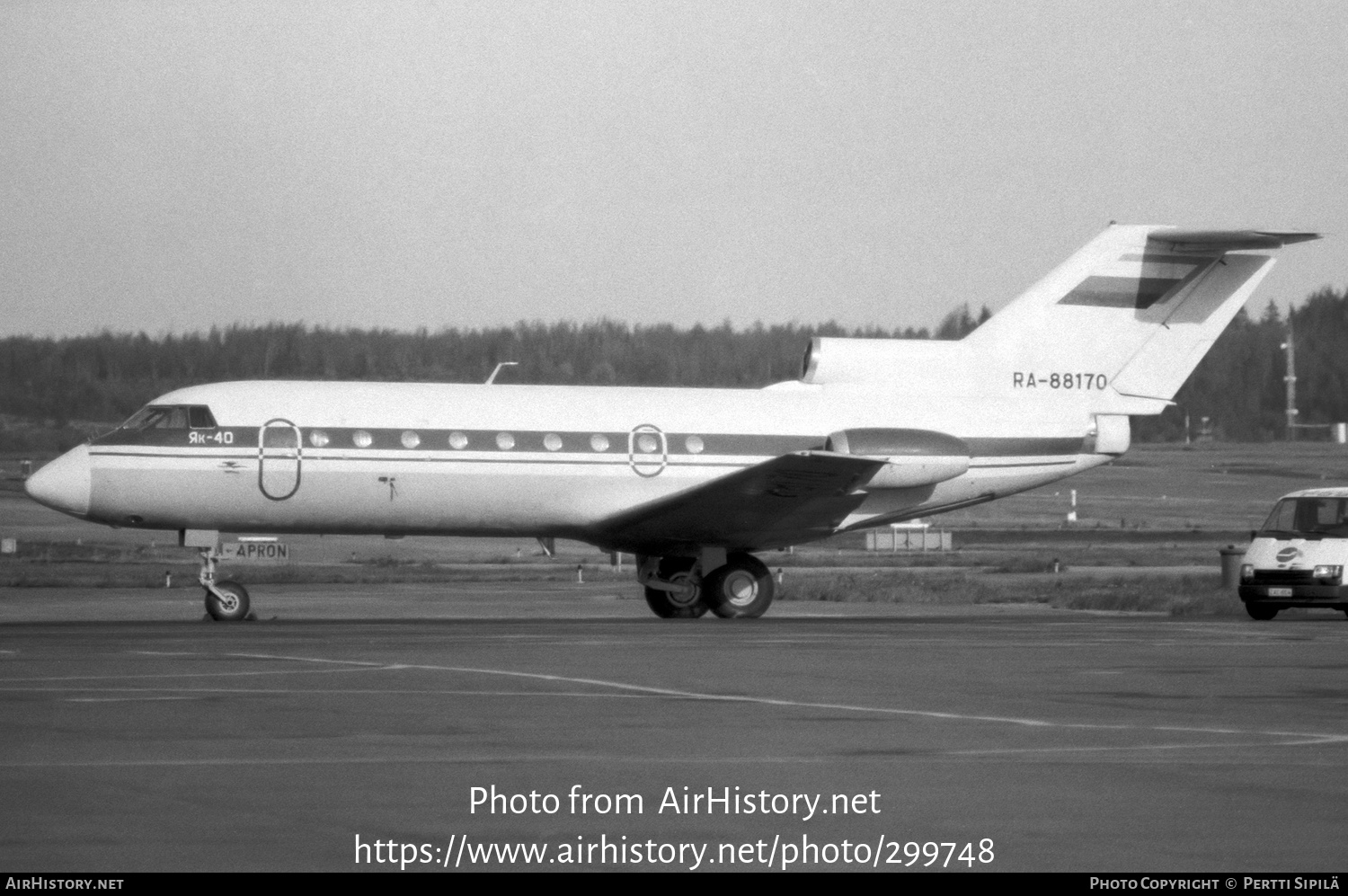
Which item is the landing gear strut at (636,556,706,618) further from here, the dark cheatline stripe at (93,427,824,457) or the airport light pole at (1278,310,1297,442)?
the airport light pole at (1278,310,1297,442)

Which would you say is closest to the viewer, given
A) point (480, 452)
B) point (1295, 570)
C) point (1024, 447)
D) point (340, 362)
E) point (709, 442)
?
point (480, 452)

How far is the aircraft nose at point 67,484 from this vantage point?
24.6 metres

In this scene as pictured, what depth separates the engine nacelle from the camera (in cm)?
2577

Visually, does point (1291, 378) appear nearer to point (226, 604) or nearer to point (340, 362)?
point (340, 362)

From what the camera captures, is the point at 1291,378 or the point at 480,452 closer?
the point at 480,452

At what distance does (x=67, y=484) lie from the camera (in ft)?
80.7

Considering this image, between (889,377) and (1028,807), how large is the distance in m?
19.2

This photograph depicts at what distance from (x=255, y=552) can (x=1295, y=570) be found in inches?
580

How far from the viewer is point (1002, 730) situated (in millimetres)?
11633

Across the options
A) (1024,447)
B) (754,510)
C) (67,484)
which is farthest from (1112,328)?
(67,484)

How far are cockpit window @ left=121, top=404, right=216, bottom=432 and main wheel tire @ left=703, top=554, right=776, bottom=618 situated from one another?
7.45 m

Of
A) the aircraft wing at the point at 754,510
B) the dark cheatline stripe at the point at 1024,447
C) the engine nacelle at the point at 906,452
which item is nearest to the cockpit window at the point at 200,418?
the aircraft wing at the point at 754,510
